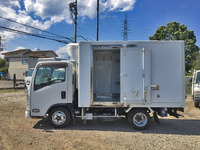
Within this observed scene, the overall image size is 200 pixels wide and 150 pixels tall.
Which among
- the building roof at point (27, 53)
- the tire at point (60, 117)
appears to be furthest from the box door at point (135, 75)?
the building roof at point (27, 53)

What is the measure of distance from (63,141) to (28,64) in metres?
33.5

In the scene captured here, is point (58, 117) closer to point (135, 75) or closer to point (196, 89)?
point (135, 75)

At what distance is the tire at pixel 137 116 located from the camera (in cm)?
522

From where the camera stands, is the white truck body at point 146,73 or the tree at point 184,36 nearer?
the white truck body at point 146,73

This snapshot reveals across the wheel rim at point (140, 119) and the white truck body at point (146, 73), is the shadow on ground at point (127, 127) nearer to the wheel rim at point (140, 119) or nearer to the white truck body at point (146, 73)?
the wheel rim at point (140, 119)

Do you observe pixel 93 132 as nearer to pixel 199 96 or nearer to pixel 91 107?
pixel 91 107

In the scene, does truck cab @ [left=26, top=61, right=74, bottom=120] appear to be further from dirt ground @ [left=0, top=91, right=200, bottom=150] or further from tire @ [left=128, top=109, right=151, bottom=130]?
tire @ [left=128, top=109, right=151, bottom=130]

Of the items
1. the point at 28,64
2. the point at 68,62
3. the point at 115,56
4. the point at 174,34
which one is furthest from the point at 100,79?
the point at 28,64

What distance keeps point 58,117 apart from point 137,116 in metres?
2.65

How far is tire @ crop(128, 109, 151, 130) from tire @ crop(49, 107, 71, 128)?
2.06m

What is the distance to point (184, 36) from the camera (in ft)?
64.0

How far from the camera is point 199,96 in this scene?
886cm

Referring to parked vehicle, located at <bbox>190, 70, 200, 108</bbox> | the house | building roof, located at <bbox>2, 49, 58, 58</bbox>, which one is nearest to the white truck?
parked vehicle, located at <bbox>190, 70, 200, 108</bbox>

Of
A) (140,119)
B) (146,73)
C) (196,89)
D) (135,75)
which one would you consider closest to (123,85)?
(135,75)
